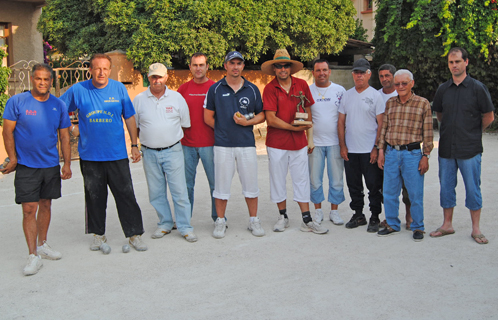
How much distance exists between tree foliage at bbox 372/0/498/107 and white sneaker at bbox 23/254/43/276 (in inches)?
531

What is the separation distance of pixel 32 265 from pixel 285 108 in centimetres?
308

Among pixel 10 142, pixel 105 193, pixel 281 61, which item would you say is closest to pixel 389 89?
pixel 281 61

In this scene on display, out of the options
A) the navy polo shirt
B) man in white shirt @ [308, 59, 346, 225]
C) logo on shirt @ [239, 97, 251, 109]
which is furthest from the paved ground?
logo on shirt @ [239, 97, 251, 109]

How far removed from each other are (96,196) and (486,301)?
3.73m

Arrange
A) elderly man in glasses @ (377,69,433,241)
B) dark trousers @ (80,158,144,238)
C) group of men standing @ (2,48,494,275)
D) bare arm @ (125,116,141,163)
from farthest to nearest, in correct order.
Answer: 1. elderly man in glasses @ (377,69,433,241)
2. bare arm @ (125,116,141,163)
3. dark trousers @ (80,158,144,238)
4. group of men standing @ (2,48,494,275)

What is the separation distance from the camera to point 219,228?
220 inches

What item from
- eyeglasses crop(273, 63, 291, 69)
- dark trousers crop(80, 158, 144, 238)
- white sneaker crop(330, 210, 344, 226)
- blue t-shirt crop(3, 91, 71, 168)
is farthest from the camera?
white sneaker crop(330, 210, 344, 226)

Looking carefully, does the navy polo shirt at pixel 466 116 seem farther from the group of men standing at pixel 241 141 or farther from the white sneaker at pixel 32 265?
the white sneaker at pixel 32 265

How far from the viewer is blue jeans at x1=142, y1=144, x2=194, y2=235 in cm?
540

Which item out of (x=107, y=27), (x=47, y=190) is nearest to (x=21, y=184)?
(x=47, y=190)

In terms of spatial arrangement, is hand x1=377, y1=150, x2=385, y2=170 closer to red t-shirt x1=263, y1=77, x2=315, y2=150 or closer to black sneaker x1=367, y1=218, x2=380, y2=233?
black sneaker x1=367, y1=218, x2=380, y2=233

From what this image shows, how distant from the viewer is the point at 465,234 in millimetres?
5441

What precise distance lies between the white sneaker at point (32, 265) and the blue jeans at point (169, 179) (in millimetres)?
1414

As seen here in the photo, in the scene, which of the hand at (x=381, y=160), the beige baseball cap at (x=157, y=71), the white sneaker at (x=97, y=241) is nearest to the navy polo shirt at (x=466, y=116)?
the hand at (x=381, y=160)
